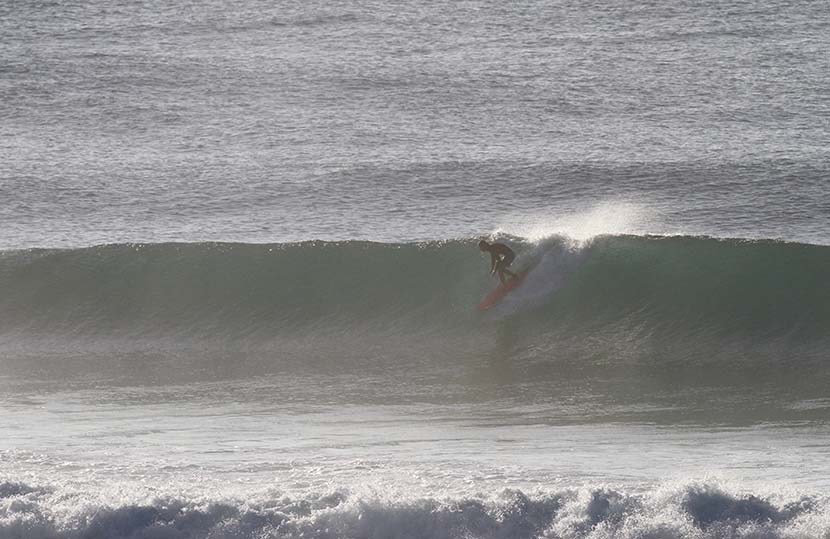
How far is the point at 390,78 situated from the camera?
1341 inches

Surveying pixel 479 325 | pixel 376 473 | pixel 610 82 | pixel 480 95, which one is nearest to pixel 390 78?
pixel 480 95

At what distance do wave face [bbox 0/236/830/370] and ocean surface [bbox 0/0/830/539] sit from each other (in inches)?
1.9

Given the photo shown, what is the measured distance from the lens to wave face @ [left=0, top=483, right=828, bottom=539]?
431 inches

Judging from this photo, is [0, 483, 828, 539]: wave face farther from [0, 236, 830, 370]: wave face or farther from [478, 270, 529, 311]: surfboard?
[478, 270, 529, 311]: surfboard

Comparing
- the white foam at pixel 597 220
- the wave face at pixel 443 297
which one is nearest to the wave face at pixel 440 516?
the wave face at pixel 443 297

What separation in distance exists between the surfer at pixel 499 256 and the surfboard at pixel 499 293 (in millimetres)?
119

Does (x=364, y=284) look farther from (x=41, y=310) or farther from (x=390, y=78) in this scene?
(x=390, y=78)

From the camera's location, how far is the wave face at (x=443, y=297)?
17.1 m

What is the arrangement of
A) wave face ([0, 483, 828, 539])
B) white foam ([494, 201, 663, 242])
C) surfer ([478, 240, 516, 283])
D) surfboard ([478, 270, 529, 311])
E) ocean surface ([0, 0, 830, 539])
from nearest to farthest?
wave face ([0, 483, 828, 539])
ocean surface ([0, 0, 830, 539])
surfer ([478, 240, 516, 283])
surfboard ([478, 270, 529, 311])
white foam ([494, 201, 663, 242])

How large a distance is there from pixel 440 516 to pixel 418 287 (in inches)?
301

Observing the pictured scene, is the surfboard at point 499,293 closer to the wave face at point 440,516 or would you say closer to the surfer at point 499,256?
the surfer at point 499,256

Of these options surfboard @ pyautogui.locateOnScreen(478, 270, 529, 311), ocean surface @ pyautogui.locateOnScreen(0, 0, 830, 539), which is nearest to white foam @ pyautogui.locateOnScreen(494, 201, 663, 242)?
ocean surface @ pyautogui.locateOnScreen(0, 0, 830, 539)

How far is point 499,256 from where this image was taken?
1752cm

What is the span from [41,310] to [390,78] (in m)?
16.7
